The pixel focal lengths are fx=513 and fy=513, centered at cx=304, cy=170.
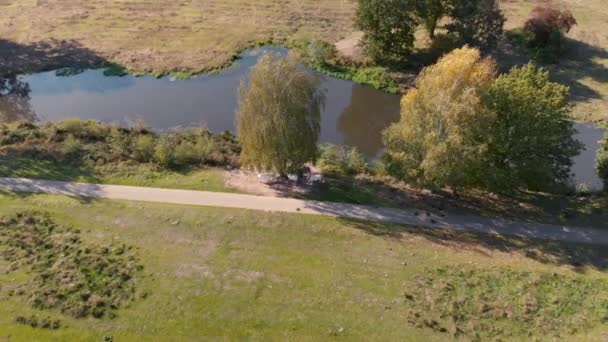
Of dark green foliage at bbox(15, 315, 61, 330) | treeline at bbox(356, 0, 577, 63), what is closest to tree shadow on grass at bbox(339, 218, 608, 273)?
dark green foliage at bbox(15, 315, 61, 330)

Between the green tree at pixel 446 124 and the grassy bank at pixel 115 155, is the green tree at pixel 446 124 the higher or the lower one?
the higher one

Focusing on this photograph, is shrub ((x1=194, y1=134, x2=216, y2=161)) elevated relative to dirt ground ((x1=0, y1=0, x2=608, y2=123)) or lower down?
lower down

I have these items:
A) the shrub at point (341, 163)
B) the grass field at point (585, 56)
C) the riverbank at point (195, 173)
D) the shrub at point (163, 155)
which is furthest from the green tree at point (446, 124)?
the grass field at point (585, 56)

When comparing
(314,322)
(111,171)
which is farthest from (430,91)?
(111,171)

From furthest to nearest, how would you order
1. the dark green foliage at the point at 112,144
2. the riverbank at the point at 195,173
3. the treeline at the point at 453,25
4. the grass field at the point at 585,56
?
the treeline at the point at 453,25 < the grass field at the point at 585,56 < the dark green foliage at the point at 112,144 < the riverbank at the point at 195,173

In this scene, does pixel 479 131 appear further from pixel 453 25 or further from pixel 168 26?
pixel 168 26

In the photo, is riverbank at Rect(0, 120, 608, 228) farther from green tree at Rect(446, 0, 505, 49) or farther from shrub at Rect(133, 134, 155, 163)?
green tree at Rect(446, 0, 505, 49)

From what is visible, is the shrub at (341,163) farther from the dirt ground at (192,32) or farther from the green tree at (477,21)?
the green tree at (477,21)

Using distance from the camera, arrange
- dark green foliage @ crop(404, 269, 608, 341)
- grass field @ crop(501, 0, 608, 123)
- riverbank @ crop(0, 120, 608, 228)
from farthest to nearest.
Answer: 1. grass field @ crop(501, 0, 608, 123)
2. riverbank @ crop(0, 120, 608, 228)
3. dark green foliage @ crop(404, 269, 608, 341)
